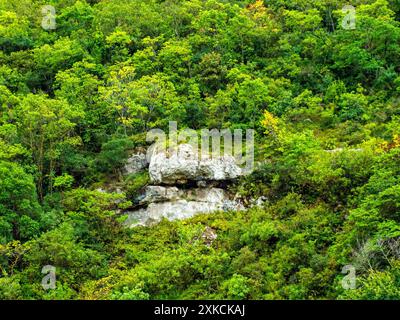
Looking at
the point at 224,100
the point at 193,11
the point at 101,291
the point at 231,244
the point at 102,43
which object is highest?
the point at 193,11

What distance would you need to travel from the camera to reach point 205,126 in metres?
31.6

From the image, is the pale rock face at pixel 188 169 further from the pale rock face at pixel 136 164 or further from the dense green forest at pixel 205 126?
the pale rock face at pixel 136 164

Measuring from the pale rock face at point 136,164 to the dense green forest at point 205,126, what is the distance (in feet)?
1.11

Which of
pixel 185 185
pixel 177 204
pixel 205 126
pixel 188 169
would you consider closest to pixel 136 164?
pixel 185 185

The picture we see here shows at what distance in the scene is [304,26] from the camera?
37062mm

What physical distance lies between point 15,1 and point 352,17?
20.0 metres

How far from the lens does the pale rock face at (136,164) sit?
98.9ft

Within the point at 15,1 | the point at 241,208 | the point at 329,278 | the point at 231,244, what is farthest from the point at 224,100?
the point at 15,1

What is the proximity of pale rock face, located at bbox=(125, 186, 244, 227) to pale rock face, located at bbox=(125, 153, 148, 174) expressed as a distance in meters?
1.62

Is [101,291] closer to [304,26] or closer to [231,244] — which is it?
[231,244]

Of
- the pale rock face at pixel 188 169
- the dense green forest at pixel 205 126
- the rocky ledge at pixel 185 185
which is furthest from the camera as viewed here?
the pale rock face at pixel 188 169

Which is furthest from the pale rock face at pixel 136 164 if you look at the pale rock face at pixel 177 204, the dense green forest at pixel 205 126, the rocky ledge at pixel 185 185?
the pale rock face at pixel 177 204

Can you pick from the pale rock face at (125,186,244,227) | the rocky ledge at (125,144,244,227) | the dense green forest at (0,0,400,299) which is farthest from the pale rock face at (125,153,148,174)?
the pale rock face at (125,186,244,227)

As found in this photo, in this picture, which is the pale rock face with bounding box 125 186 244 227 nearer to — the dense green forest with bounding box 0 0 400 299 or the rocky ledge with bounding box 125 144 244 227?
the rocky ledge with bounding box 125 144 244 227
